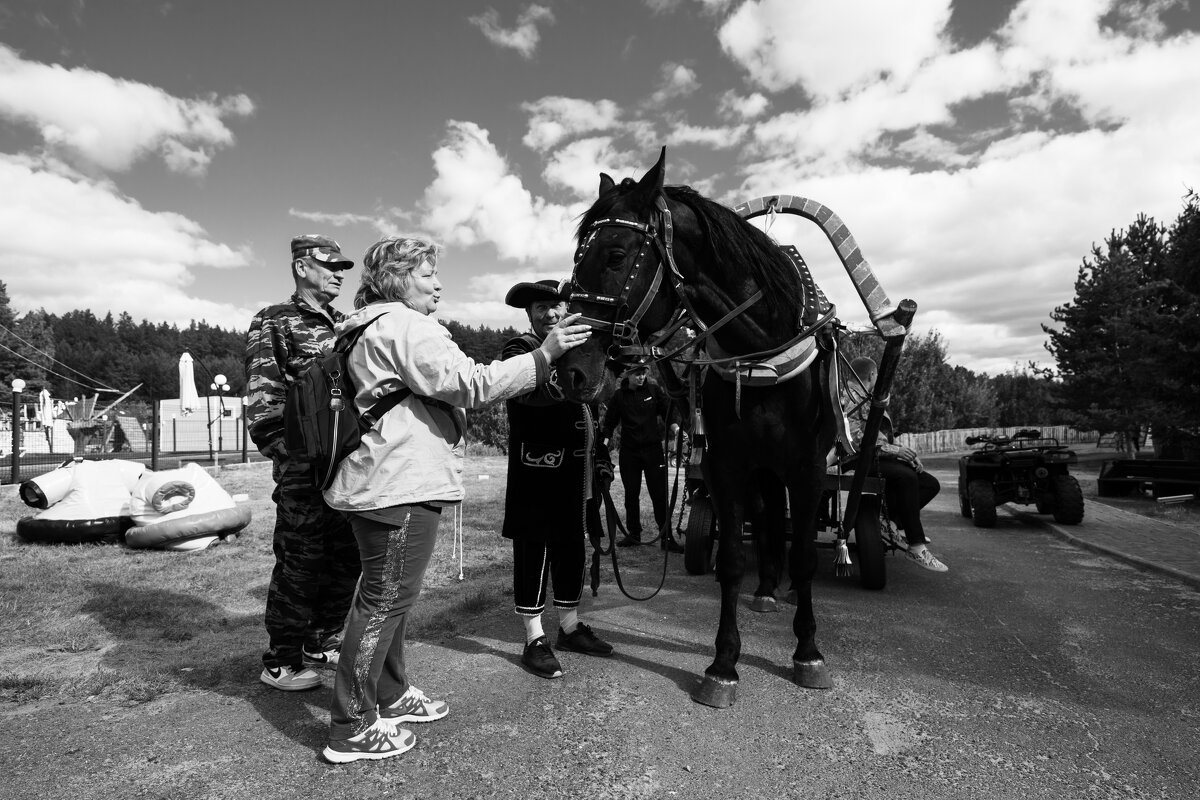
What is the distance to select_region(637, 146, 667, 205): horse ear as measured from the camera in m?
2.86

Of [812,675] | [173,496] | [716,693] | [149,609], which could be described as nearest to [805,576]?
[812,675]

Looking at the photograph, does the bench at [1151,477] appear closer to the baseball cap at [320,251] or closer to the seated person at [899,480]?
the seated person at [899,480]

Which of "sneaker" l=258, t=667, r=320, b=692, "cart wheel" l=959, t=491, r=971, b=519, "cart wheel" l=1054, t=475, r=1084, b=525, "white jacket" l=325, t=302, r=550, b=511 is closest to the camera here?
"white jacket" l=325, t=302, r=550, b=511

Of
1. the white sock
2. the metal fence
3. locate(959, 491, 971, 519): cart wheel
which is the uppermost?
the metal fence

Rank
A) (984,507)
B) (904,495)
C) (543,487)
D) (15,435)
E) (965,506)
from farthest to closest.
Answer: (15,435)
(965,506)
(984,507)
(904,495)
(543,487)

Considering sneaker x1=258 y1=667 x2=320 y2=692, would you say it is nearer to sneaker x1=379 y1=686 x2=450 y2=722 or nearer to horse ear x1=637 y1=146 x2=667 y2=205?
sneaker x1=379 y1=686 x2=450 y2=722

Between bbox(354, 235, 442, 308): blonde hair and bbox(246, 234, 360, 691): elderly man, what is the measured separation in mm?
680

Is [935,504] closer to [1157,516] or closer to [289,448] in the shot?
[1157,516]

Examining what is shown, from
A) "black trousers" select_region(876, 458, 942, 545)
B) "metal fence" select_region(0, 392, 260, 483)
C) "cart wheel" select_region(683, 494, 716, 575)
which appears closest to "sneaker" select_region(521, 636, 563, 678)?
"cart wheel" select_region(683, 494, 716, 575)

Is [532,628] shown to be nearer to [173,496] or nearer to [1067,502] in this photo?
[173,496]

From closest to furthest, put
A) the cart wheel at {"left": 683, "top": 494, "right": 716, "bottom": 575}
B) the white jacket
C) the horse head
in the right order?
1. the white jacket
2. the horse head
3. the cart wheel at {"left": 683, "top": 494, "right": 716, "bottom": 575}

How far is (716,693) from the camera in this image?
305 cm

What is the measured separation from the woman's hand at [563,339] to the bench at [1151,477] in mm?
13490

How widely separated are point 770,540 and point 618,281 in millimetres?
2898
